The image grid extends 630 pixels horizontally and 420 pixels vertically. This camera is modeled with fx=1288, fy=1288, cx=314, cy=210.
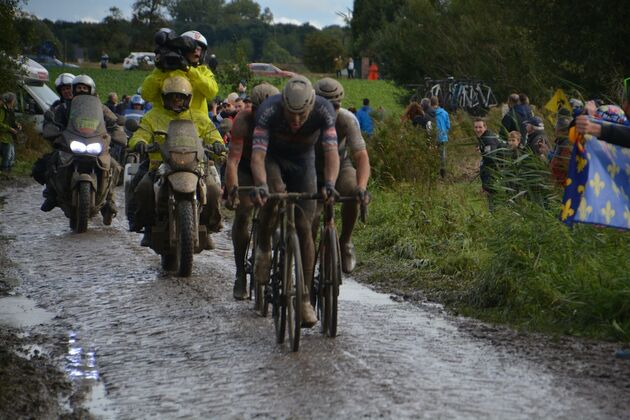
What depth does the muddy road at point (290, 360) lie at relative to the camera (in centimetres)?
716

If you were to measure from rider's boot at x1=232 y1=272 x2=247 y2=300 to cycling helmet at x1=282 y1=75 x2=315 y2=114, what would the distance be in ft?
7.82

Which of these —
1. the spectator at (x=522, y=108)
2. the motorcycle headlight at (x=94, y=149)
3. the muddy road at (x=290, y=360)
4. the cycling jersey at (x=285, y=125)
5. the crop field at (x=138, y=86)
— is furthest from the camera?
the crop field at (x=138, y=86)

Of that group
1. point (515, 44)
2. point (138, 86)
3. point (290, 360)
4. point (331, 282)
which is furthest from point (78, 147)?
point (138, 86)

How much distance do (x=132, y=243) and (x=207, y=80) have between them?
10.6 ft

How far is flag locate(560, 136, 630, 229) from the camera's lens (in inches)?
352

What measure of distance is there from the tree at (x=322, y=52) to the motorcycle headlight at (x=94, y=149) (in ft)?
295

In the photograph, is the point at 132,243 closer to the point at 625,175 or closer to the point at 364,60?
the point at 625,175

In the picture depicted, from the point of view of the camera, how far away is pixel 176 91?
42.5 feet

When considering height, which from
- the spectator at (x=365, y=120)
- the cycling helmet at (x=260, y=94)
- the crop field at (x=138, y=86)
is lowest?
the crop field at (x=138, y=86)

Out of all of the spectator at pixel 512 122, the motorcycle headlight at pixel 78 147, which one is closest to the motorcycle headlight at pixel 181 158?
the spectator at pixel 512 122

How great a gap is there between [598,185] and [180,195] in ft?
15.4

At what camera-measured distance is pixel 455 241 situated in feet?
47.3

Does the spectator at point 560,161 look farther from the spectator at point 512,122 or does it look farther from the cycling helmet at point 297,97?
the cycling helmet at point 297,97

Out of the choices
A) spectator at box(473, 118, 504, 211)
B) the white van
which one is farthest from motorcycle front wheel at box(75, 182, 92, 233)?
the white van
